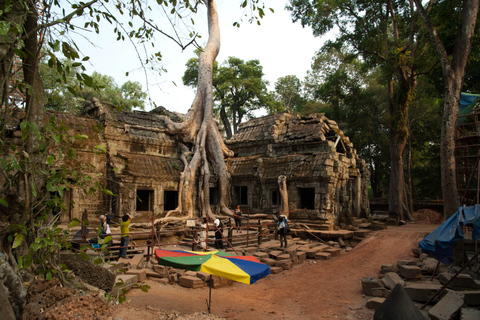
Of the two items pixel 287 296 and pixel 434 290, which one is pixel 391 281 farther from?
pixel 287 296

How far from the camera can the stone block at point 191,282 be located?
7853 mm

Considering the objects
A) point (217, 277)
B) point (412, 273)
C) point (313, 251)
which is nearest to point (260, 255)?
point (313, 251)

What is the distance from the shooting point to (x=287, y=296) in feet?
25.8

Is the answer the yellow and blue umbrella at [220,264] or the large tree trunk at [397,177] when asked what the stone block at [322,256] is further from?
the large tree trunk at [397,177]

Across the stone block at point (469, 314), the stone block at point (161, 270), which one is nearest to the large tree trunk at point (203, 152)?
the stone block at point (161, 270)

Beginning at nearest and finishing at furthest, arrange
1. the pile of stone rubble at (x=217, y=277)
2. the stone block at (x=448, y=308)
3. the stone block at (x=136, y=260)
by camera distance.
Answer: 1. the stone block at (x=448, y=308)
2. the pile of stone rubble at (x=217, y=277)
3. the stone block at (x=136, y=260)

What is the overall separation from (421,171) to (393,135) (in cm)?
913

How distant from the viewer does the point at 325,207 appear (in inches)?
579

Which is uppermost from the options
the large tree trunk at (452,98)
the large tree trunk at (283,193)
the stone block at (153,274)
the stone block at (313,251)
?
the large tree trunk at (452,98)

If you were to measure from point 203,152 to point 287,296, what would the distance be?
32.4 feet

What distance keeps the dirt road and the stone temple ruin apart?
4.60 meters

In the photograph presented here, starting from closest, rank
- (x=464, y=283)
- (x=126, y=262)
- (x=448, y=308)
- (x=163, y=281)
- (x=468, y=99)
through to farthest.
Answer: (x=448, y=308), (x=464, y=283), (x=163, y=281), (x=126, y=262), (x=468, y=99)

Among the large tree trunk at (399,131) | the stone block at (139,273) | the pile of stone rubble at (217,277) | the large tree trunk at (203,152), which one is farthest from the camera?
the large tree trunk at (399,131)

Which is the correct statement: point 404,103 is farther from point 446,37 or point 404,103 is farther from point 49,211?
point 49,211
